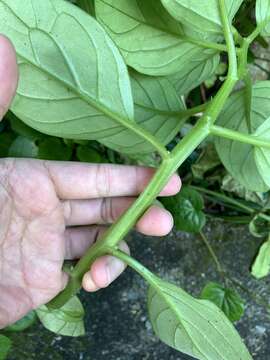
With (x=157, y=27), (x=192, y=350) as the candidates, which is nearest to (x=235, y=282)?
(x=192, y=350)

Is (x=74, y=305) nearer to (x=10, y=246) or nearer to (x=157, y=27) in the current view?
(x=10, y=246)

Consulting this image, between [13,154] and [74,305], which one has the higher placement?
[13,154]

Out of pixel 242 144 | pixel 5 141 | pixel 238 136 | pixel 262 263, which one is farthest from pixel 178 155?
pixel 262 263

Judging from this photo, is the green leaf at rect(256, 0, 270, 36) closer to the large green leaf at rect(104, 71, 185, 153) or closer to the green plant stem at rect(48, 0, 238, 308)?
the green plant stem at rect(48, 0, 238, 308)

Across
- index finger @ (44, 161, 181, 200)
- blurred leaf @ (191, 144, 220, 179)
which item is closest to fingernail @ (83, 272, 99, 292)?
index finger @ (44, 161, 181, 200)

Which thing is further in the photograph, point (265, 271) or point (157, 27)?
point (265, 271)

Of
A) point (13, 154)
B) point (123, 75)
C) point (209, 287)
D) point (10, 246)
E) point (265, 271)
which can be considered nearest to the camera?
point (123, 75)
